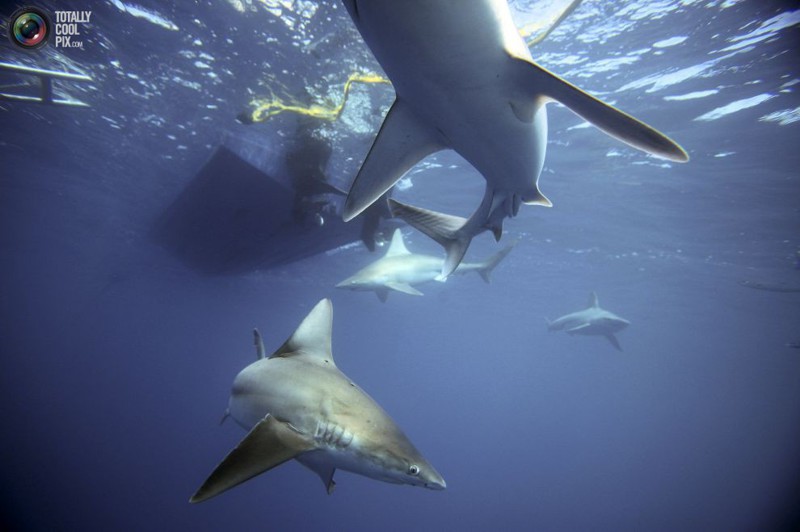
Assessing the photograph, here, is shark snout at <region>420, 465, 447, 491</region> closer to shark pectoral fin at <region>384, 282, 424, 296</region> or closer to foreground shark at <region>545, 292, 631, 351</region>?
shark pectoral fin at <region>384, 282, 424, 296</region>

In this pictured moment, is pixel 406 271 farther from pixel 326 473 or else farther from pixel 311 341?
pixel 326 473

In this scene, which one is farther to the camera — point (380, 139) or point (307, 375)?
point (307, 375)

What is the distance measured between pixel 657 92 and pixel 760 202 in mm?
9166

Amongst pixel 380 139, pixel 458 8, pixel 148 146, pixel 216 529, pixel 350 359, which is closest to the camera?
pixel 458 8

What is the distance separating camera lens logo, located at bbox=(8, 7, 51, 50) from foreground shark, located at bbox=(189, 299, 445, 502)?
10979mm

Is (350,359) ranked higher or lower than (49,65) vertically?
lower

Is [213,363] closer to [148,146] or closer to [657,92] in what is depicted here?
[148,146]

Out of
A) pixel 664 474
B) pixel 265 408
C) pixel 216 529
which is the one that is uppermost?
pixel 265 408

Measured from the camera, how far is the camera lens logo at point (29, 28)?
8.46 m

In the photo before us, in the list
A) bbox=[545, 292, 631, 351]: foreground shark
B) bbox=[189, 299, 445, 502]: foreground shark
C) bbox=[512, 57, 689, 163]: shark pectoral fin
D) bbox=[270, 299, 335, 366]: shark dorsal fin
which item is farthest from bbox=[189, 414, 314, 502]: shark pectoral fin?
bbox=[545, 292, 631, 351]: foreground shark

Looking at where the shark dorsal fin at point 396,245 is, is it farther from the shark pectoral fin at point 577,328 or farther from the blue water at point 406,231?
the shark pectoral fin at point 577,328

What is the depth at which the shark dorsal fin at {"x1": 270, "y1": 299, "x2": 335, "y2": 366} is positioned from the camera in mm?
4215

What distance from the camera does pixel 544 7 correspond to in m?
6.90

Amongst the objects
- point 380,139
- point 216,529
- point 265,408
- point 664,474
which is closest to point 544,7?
point 380,139
